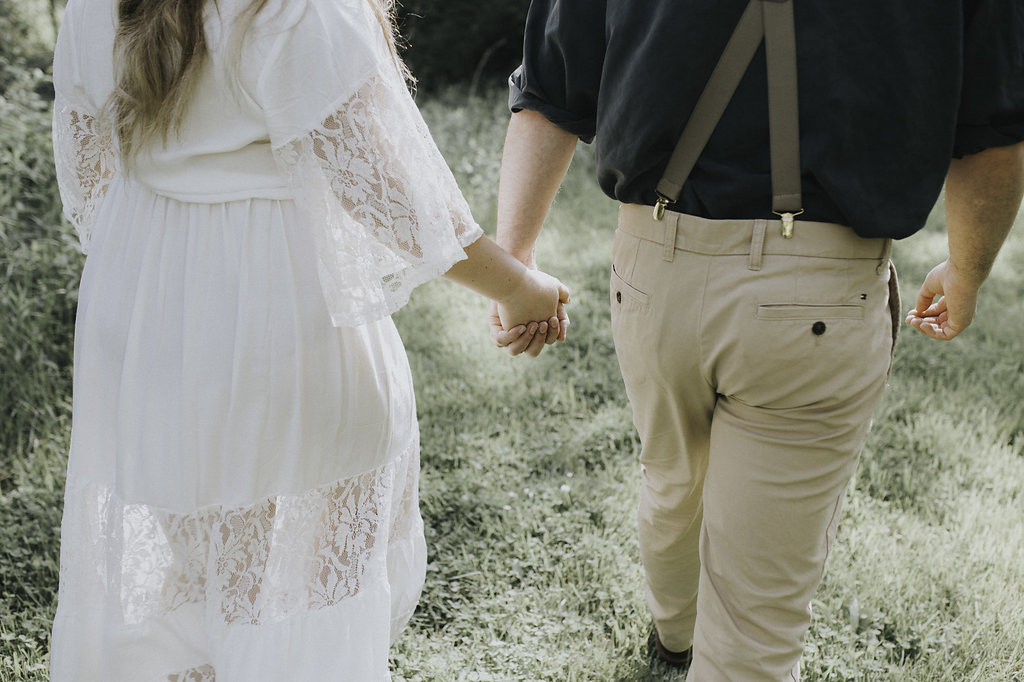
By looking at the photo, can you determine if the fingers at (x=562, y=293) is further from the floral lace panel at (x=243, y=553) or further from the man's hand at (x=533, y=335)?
the floral lace panel at (x=243, y=553)

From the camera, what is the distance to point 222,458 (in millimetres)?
1701

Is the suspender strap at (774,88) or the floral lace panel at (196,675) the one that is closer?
the suspender strap at (774,88)

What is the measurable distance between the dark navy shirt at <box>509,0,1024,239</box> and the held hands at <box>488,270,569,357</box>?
329 mm

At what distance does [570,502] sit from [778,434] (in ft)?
5.30

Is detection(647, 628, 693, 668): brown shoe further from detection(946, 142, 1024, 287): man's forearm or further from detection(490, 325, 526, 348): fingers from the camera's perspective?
detection(946, 142, 1024, 287): man's forearm

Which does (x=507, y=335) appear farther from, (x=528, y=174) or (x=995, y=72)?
(x=995, y=72)

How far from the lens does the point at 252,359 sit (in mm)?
1655

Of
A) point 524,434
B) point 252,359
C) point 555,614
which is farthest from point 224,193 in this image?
point 524,434

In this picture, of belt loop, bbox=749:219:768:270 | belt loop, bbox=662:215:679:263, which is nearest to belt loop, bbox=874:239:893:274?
belt loop, bbox=749:219:768:270

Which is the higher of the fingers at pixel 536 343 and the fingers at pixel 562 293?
the fingers at pixel 562 293

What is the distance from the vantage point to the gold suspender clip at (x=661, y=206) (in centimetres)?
179

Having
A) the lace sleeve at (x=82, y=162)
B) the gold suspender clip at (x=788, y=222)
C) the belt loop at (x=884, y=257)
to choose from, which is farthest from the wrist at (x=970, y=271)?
the lace sleeve at (x=82, y=162)

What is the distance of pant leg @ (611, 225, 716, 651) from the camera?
178 cm

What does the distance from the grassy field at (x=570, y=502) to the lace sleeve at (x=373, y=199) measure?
1.38 m
